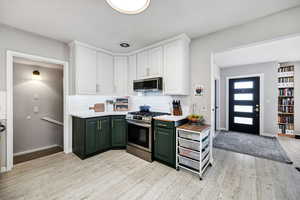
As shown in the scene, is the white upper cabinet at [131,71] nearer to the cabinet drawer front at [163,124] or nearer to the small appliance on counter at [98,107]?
the small appliance on counter at [98,107]

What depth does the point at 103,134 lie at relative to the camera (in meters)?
2.98

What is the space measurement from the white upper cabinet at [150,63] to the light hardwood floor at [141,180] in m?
1.97

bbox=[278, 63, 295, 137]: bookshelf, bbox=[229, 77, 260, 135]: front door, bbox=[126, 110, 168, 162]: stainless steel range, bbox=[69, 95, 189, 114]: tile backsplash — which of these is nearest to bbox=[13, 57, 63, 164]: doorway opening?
bbox=[69, 95, 189, 114]: tile backsplash

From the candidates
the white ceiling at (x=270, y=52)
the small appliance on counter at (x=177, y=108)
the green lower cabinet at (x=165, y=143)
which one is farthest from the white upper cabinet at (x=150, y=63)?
the white ceiling at (x=270, y=52)

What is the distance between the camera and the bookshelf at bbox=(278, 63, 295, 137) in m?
4.27

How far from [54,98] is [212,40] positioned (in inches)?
174

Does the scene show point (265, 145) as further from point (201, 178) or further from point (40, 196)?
point (40, 196)

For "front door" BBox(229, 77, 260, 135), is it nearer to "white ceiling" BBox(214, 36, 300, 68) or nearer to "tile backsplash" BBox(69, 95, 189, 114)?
"white ceiling" BBox(214, 36, 300, 68)

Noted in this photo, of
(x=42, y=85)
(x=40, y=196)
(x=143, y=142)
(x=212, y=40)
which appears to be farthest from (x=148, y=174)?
(x=42, y=85)

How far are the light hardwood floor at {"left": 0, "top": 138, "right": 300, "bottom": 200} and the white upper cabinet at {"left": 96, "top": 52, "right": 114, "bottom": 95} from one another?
5.47 feet

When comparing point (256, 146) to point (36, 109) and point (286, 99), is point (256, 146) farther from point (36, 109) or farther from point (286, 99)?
point (36, 109)

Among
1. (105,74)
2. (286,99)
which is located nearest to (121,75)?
(105,74)

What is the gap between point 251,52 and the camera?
3484 mm

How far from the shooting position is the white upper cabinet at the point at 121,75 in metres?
3.54
